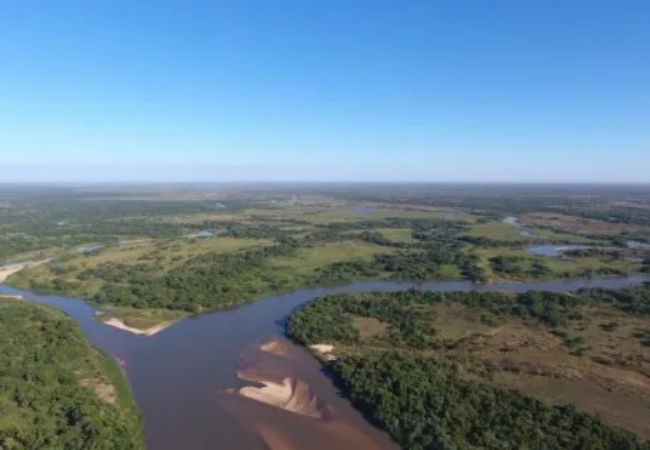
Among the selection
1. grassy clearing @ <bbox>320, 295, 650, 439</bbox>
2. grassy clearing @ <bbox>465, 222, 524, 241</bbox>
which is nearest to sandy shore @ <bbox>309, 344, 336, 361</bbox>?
grassy clearing @ <bbox>320, 295, 650, 439</bbox>

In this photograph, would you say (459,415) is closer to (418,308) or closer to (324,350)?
(324,350)

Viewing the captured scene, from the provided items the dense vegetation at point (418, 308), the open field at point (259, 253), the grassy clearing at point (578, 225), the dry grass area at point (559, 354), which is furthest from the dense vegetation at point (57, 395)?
the grassy clearing at point (578, 225)

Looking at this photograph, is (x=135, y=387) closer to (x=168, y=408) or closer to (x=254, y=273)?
(x=168, y=408)

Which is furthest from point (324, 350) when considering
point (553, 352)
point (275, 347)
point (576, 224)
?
point (576, 224)

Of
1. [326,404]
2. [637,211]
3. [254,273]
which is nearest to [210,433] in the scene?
[326,404]

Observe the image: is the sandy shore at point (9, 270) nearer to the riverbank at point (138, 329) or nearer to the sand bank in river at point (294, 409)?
the riverbank at point (138, 329)

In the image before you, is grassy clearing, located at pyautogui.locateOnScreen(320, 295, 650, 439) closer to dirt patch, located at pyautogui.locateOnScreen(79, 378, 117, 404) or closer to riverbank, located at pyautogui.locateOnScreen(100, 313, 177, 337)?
dirt patch, located at pyautogui.locateOnScreen(79, 378, 117, 404)
